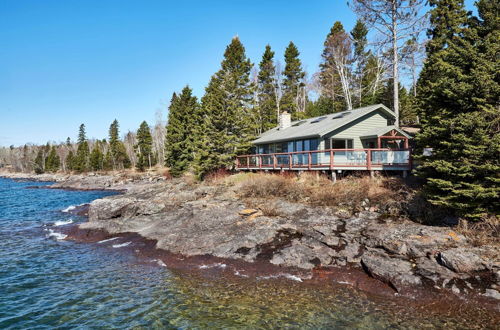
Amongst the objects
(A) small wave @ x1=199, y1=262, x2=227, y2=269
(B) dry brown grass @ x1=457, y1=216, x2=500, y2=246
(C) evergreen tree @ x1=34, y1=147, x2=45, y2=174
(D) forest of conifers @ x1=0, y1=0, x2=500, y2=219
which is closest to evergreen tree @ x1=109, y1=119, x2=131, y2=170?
(D) forest of conifers @ x1=0, y1=0, x2=500, y2=219

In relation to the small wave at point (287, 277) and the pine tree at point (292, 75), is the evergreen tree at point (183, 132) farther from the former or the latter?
the small wave at point (287, 277)

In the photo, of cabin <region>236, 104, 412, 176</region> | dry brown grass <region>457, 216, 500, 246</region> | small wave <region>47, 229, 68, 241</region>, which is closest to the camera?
dry brown grass <region>457, 216, 500, 246</region>

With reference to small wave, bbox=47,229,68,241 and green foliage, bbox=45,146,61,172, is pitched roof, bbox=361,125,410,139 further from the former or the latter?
green foliage, bbox=45,146,61,172

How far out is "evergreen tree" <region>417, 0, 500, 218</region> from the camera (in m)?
11.5

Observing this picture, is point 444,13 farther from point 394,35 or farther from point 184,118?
point 184,118

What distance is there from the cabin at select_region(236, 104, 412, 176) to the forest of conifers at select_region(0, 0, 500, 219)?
1653 mm

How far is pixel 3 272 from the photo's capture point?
12.3m

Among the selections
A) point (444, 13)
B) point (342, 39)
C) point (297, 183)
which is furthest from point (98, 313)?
point (342, 39)

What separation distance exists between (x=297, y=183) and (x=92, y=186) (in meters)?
46.5

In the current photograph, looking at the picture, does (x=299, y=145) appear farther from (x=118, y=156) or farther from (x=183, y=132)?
(x=118, y=156)

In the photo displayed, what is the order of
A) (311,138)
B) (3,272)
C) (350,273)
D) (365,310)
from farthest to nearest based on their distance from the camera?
(311,138), (3,272), (350,273), (365,310)

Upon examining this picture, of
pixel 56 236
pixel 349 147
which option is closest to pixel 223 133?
pixel 349 147

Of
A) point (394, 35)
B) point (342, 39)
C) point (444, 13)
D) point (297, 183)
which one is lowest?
point (297, 183)

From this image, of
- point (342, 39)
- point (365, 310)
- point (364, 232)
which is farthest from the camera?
point (342, 39)
